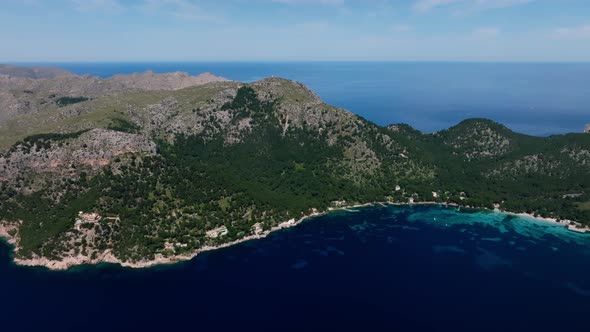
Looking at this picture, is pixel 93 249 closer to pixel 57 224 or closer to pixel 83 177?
pixel 57 224

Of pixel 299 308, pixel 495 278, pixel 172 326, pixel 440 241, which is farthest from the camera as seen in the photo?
pixel 440 241

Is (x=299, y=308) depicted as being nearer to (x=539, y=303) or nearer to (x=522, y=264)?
(x=539, y=303)

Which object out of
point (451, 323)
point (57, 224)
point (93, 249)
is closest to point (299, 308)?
point (451, 323)

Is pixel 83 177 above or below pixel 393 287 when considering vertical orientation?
above

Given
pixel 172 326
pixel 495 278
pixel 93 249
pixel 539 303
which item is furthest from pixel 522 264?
pixel 93 249

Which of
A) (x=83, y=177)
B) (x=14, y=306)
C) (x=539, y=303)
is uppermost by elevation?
(x=83, y=177)

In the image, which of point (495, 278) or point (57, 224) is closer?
point (495, 278)

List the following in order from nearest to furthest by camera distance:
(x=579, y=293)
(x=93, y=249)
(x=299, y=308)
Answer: (x=299, y=308) → (x=579, y=293) → (x=93, y=249)
